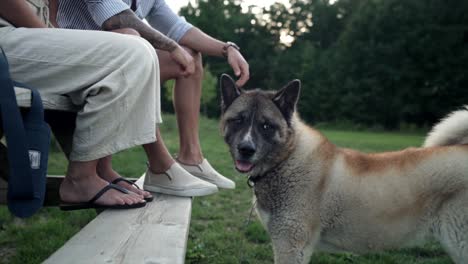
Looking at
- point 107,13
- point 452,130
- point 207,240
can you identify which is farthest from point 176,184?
point 452,130

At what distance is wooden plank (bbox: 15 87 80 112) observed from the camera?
143cm

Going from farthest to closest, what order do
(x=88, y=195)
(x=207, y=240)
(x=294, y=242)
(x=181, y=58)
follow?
1. (x=207, y=240)
2. (x=294, y=242)
3. (x=181, y=58)
4. (x=88, y=195)

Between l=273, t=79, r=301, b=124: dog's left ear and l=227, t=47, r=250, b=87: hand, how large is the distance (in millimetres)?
274

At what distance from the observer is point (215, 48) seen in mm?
2975

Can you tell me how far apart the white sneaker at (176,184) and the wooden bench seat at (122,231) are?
0.09 m

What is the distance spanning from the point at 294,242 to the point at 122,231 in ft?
4.22

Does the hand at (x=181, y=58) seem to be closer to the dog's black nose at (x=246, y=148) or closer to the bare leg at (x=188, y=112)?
the bare leg at (x=188, y=112)

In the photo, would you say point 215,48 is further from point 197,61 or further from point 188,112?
point 188,112

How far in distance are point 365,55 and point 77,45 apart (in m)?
36.6

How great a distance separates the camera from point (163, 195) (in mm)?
2482

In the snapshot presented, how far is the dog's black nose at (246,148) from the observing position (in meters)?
2.71

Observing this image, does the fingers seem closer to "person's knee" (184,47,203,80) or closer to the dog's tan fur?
"person's knee" (184,47,203,80)

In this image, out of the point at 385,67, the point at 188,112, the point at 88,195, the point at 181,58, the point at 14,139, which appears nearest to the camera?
the point at 14,139

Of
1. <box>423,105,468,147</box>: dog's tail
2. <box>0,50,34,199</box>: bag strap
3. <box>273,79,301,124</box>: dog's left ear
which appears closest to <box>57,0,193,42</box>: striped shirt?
<box>273,79,301,124</box>: dog's left ear
